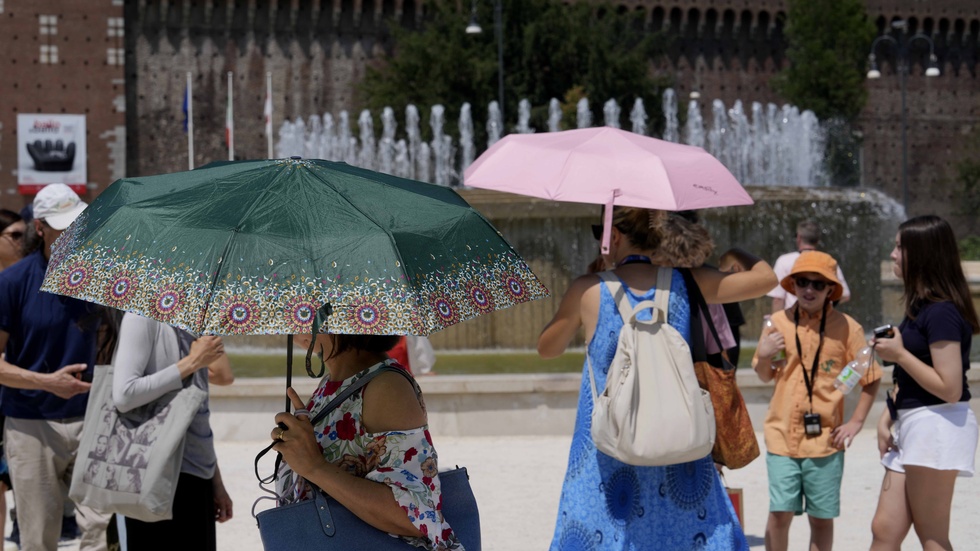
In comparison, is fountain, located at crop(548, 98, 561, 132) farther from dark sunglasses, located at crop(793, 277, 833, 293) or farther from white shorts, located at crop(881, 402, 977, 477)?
white shorts, located at crop(881, 402, 977, 477)

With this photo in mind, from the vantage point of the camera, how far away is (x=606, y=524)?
8.64 ft

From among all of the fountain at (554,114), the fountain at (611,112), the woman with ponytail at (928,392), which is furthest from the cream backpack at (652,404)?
the fountain at (611,112)

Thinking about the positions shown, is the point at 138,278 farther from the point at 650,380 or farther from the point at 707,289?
the point at 707,289

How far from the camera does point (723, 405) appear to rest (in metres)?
2.82

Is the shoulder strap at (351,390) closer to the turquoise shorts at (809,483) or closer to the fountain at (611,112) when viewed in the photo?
the turquoise shorts at (809,483)

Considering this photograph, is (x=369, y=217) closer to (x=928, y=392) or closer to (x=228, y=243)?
A: (x=228, y=243)

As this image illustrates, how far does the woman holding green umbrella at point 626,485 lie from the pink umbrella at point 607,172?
0.43 ft

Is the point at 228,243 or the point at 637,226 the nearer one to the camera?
the point at 228,243

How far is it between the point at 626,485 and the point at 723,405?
13.2 inches

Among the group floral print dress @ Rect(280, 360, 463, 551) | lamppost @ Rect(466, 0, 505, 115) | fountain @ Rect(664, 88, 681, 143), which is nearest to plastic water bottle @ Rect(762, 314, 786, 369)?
floral print dress @ Rect(280, 360, 463, 551)

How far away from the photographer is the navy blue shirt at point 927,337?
124 inches

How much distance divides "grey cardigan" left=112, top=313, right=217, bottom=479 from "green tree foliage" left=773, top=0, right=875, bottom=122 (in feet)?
105

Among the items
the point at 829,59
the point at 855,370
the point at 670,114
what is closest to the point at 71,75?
the point at 670,114

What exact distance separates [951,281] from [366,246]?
6.38 ft
